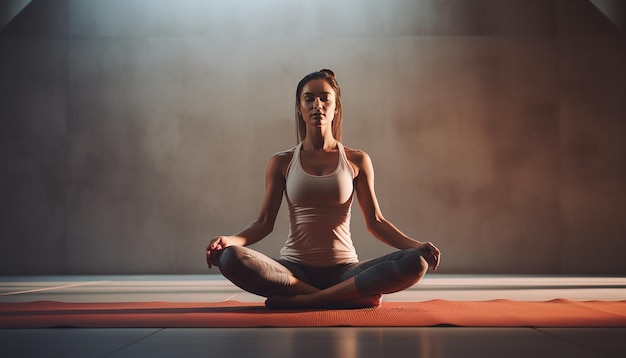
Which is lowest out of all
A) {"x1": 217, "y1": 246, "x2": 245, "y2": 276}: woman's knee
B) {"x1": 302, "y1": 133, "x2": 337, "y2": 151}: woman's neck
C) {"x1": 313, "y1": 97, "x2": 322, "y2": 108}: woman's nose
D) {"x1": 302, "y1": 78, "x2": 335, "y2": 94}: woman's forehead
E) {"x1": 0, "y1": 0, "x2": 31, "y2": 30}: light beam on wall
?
{"x1": 217, "y1": 246, "x2": 245, "y2": 276}: woman's knee

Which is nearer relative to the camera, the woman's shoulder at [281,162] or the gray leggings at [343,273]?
the gray leggings at [343,273]

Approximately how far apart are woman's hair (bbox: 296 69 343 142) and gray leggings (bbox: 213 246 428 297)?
614mm

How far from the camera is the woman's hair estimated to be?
8.64 feet

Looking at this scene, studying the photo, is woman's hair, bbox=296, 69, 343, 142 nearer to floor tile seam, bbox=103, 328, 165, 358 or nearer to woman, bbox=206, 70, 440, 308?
woman, bbox=206, 70, 440, 308

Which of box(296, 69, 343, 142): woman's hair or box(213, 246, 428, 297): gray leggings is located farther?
box(296, 69, 343, 142): woman's hair

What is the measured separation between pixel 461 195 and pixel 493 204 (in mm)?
275

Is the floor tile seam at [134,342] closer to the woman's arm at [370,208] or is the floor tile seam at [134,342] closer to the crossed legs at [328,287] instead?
the crossed legs at [328,287]

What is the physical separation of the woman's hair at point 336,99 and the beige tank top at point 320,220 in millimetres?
282

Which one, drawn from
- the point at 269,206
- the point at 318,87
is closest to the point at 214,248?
the point at 269,206

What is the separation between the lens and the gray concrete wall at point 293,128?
5.64 metres

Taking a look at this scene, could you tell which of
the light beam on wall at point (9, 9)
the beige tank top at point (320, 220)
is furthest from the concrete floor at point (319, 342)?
the light beam on wall at point (9, 9)

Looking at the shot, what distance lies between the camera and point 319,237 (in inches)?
98.7

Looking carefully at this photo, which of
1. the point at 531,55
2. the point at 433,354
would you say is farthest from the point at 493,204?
the point at 433,354

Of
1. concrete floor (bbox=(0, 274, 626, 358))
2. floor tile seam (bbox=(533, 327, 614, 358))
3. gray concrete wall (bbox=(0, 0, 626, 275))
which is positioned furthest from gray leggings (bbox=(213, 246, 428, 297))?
gray concrete wall (bbox=(0, 0, 626, 275))
